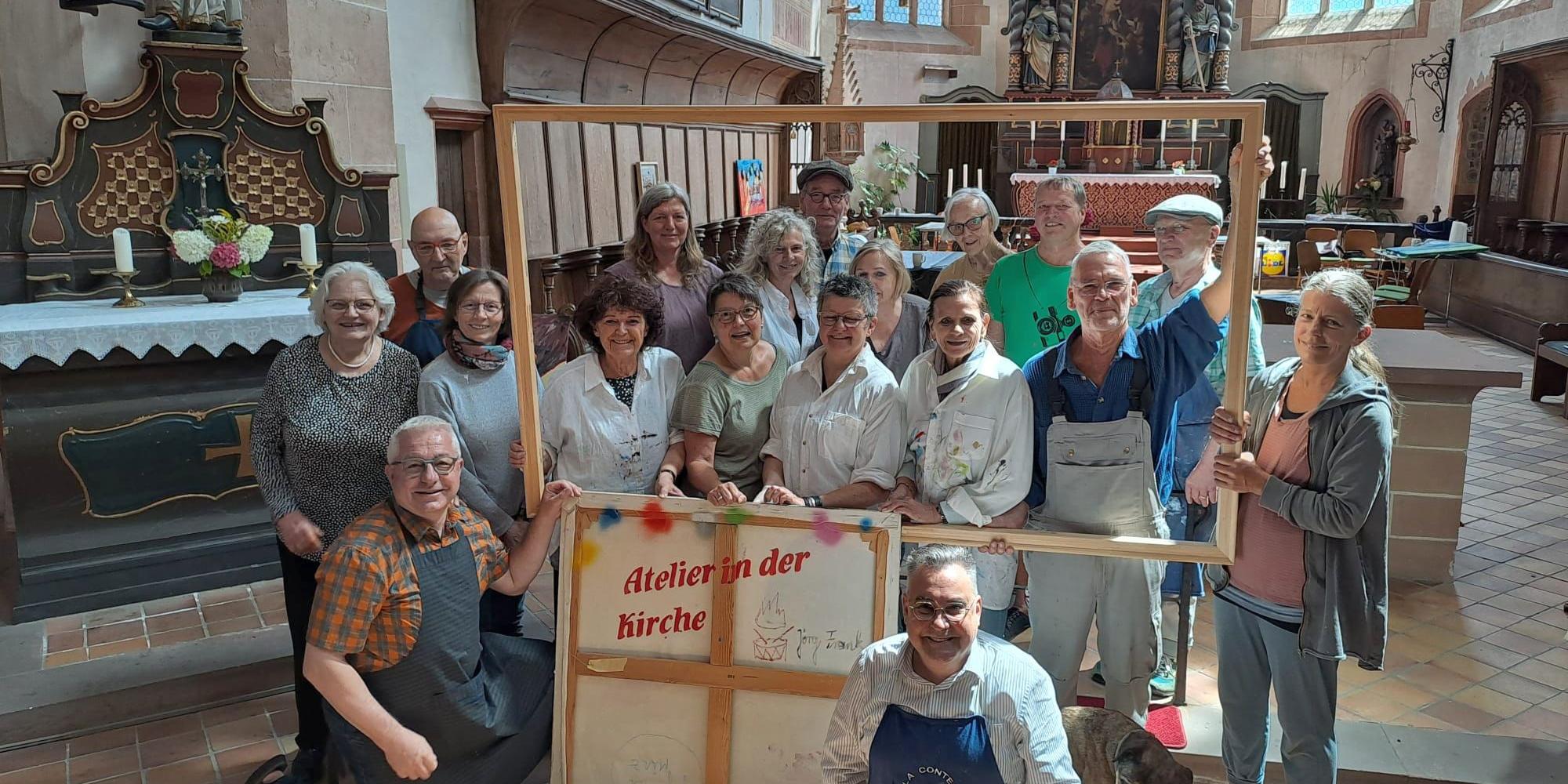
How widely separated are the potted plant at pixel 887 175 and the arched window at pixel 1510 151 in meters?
7.49

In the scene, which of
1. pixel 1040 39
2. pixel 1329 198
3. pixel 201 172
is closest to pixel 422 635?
pixel 201 172

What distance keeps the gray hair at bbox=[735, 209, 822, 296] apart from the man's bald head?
0.94 m

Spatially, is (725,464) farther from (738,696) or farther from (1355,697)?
(1355,697)

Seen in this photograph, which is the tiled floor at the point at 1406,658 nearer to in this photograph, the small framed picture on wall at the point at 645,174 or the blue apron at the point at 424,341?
the blue apron at the point at 424,341

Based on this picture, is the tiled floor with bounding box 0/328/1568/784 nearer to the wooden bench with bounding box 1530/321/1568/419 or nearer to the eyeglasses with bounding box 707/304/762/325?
the eyeglasses with bounding box 707/304/762/325

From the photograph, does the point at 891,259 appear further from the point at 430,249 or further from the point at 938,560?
the point at 430,249

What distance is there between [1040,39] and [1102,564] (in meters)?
15.8

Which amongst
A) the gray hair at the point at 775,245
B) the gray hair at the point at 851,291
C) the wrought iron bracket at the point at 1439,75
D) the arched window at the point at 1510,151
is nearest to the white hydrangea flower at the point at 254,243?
the gray hair at the point at 775,245

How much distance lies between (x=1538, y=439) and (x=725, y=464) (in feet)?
22.0

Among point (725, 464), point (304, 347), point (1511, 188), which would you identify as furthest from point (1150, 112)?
point (1511, 188)

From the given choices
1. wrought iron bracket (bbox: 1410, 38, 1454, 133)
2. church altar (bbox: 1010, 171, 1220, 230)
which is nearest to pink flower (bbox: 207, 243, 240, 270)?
church altar (bbox: 1010, 171, 1220, 230)

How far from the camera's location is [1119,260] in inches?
102

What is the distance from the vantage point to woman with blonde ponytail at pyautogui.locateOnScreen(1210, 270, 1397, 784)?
2.49m

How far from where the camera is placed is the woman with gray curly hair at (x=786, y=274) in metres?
3.45
